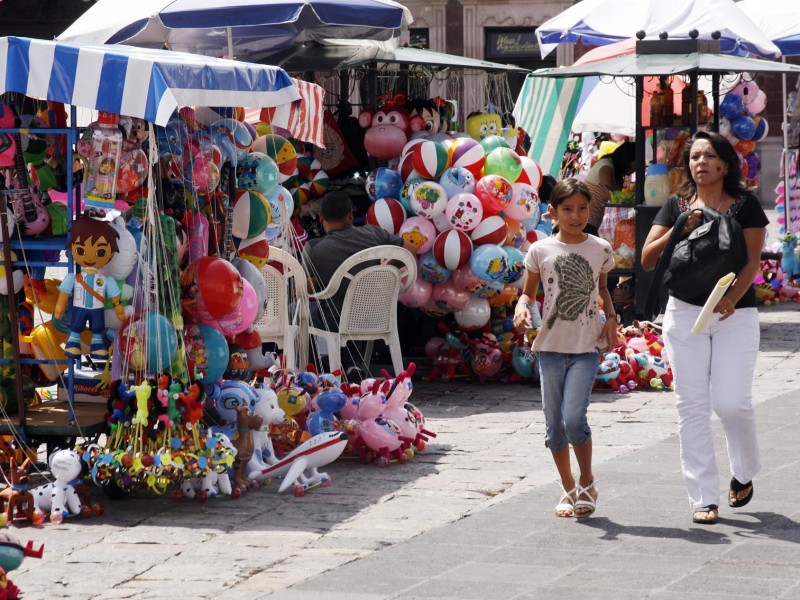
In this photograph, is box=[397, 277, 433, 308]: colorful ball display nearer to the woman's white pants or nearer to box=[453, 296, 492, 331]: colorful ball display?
box=[453, 296, 492, 331]: colorful ball display

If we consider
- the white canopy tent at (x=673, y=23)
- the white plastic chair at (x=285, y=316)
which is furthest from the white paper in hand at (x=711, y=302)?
the white canopy tent at (x=673, y=23)

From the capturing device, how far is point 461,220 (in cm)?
950

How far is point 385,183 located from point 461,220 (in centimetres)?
64

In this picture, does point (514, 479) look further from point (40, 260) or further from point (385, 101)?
point (385, 101)

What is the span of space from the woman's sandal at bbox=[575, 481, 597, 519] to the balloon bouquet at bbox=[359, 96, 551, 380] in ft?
11.5

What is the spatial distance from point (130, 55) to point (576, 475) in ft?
9.10

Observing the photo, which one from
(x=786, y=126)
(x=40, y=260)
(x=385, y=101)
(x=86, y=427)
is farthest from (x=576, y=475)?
(x=786, y=126)

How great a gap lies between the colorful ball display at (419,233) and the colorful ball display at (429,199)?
6 centimetres

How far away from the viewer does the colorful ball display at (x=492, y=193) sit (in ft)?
31.2

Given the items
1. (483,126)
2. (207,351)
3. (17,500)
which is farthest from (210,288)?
(483,126)

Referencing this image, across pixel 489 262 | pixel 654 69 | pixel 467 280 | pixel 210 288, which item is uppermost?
pixel 654 69

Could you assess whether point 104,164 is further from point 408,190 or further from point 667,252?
point 408,190

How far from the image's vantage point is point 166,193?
267 inches

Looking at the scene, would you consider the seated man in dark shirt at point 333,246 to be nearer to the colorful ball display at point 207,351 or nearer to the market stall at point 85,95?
the market stall at point 85,95
